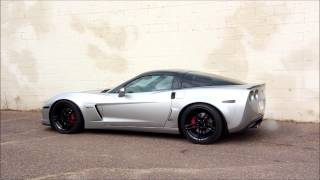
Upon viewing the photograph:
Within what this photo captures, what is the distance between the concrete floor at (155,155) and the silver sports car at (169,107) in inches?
9.5

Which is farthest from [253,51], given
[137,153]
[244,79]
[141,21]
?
[137,153]

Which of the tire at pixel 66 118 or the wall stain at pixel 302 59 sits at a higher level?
the wall stain at pixel 302 59

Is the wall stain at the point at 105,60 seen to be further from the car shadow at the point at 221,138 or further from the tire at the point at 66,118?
the tire at the point at 66,118

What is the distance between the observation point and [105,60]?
11438mm

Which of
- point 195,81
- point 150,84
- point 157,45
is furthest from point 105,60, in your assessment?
point 195,81

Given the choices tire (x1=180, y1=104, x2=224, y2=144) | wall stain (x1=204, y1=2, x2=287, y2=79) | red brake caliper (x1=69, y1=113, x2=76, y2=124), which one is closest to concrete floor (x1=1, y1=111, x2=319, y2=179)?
tire (x1=180, y1=104, x2=224, y2=144)

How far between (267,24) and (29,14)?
6.01m

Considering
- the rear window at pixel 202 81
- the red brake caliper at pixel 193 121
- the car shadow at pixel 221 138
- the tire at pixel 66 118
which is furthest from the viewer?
the tire at pixel 66 118

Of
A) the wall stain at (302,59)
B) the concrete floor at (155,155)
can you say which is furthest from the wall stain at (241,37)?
the concrete floor at (155,155)

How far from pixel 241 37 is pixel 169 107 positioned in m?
3.10

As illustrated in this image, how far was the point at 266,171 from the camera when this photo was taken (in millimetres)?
6043

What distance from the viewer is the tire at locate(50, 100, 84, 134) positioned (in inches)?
338

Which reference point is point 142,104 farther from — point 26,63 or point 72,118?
point 26,63

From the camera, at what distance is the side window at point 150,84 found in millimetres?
8102
